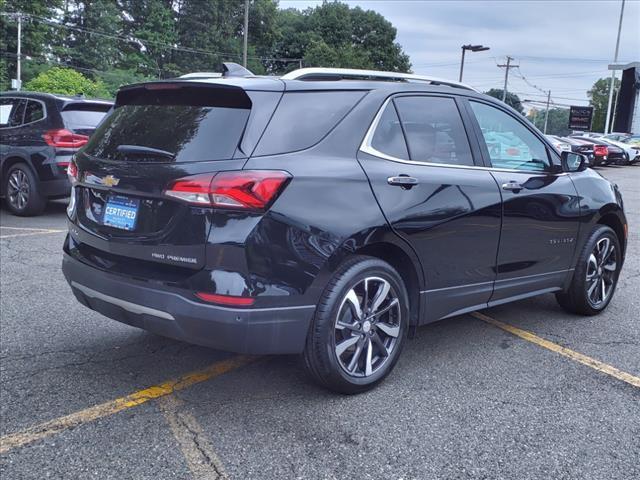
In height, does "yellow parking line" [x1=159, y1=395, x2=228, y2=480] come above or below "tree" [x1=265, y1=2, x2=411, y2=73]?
below

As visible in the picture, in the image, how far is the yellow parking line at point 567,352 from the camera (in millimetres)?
3783

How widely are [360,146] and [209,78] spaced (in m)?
0.91

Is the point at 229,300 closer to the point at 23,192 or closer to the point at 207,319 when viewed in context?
the point at 207,319

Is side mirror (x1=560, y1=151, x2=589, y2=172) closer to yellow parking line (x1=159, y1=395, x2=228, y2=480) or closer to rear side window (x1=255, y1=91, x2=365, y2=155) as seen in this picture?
rear side window (x1=255, y1=91, x2=365, y2=155)

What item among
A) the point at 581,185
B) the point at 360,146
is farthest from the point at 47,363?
the point at 581,185

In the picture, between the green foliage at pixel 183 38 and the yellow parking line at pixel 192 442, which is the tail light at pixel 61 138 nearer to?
the yellow parking line at pixel 192 442

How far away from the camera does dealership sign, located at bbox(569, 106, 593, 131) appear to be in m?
46.4

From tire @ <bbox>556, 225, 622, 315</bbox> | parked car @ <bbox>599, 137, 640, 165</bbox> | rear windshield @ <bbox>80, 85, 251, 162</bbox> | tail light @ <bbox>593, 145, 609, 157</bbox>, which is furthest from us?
parked car @ <bbox>599, 137, 640, 165</bbox>

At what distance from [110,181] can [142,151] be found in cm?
25

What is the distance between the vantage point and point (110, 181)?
326 cm

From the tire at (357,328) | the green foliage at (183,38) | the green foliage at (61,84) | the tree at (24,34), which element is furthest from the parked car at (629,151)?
the tree at (24,34)

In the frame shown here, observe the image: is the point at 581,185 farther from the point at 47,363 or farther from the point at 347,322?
the point at 47,363

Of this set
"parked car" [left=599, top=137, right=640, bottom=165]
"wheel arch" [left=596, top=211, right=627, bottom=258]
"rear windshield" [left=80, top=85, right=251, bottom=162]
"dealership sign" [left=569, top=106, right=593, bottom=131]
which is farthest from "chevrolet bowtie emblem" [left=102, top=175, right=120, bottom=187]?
"dealership sign" [left=569, top=106, right=593, bottom=131]

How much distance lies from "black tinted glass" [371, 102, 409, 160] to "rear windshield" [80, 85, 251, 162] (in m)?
0.79
